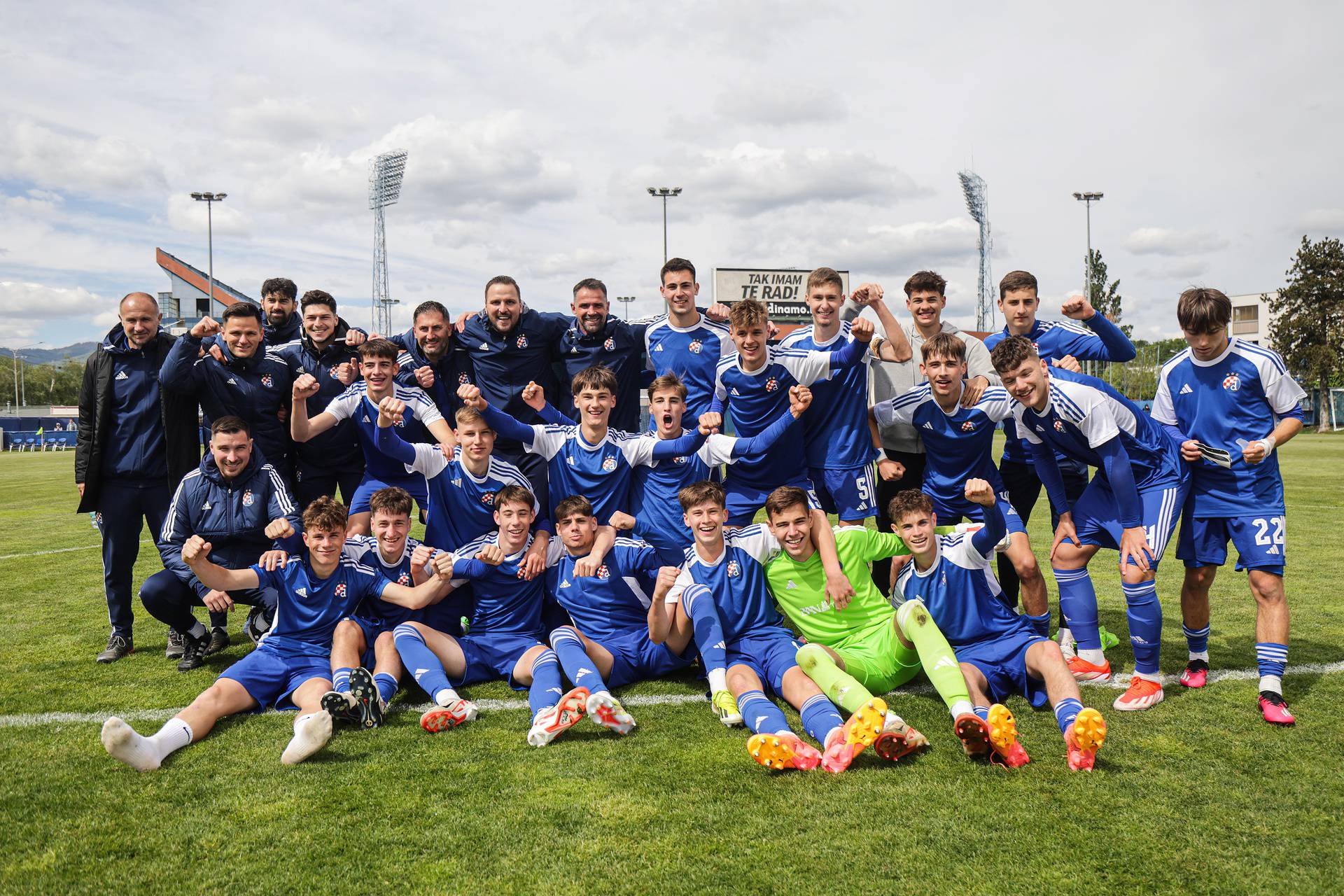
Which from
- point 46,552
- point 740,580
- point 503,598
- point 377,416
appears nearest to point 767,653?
point 740,580

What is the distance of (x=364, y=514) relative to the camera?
5406mm

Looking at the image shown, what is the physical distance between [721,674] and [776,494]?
91cm

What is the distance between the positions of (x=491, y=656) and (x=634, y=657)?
2.43 ft

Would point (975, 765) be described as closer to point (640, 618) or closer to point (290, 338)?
point (640, 618)

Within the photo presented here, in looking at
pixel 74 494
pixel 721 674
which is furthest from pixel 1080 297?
pixel 74 494

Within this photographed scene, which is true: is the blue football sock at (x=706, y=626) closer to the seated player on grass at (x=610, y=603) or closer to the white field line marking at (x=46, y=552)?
the seated player on grass at (x=610, y=603)

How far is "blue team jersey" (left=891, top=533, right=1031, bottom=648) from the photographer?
4074mm

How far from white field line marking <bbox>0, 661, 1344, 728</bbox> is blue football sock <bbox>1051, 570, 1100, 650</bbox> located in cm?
23

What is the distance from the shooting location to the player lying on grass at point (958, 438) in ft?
15.4

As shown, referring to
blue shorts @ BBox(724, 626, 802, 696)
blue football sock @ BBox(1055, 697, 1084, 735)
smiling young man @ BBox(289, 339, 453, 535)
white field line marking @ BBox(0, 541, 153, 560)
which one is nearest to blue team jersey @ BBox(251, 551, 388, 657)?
smiling young man @ BBox(289, 339, 453, 535)

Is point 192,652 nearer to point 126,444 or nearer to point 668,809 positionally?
point 126,444

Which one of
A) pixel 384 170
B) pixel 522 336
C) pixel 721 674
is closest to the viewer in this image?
pixel 721 674

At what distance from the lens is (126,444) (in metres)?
5.27

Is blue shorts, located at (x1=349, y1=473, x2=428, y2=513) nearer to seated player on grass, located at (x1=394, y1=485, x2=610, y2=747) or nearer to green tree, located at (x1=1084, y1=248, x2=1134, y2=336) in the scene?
seated player on grass, located at (x1=394, y1=485, x2=610, y2=747)
